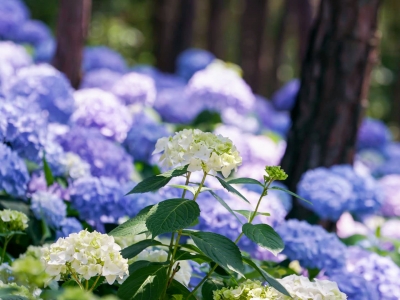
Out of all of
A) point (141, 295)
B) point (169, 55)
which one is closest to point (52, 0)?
point (169, 55)

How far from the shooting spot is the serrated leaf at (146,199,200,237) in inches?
53.4

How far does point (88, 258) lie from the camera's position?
1.30 m

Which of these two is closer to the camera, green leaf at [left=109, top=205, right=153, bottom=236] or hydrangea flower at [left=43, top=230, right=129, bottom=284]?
hydrangea flower at [left=43, top=230, right=129, bottom=284]

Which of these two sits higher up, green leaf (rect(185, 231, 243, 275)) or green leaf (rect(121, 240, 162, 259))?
green leaf (rect(185, 231, 243, 275))

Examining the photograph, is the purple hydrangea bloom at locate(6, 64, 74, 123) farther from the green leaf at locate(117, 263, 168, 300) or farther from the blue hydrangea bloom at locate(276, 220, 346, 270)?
the green leaf at locate(117, 263, 168, 300)

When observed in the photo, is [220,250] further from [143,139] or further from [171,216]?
[143,139]

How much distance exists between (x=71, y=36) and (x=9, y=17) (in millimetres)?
1748

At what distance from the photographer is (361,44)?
3.40 m

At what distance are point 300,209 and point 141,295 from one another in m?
2.09

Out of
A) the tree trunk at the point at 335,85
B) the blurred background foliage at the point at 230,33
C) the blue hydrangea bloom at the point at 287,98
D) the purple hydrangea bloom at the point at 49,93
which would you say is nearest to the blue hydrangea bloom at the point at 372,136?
the blue hydrangea bloom at the point at 287,98

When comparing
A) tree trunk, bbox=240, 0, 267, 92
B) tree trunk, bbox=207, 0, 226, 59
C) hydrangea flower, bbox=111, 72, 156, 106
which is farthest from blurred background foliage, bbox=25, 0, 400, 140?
hydrangea flower, bbox=111, 72, 156, 106

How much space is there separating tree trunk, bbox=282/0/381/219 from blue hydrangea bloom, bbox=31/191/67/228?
1548mm

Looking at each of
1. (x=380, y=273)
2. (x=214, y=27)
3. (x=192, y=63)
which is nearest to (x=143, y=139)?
(x=380, y=273)

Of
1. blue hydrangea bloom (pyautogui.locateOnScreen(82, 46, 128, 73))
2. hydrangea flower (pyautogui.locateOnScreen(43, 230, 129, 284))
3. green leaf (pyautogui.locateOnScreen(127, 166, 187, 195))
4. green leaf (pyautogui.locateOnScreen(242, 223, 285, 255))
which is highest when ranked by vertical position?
green leaf (pyautogui.locateOnScreen(127, 166, 187, 195))
